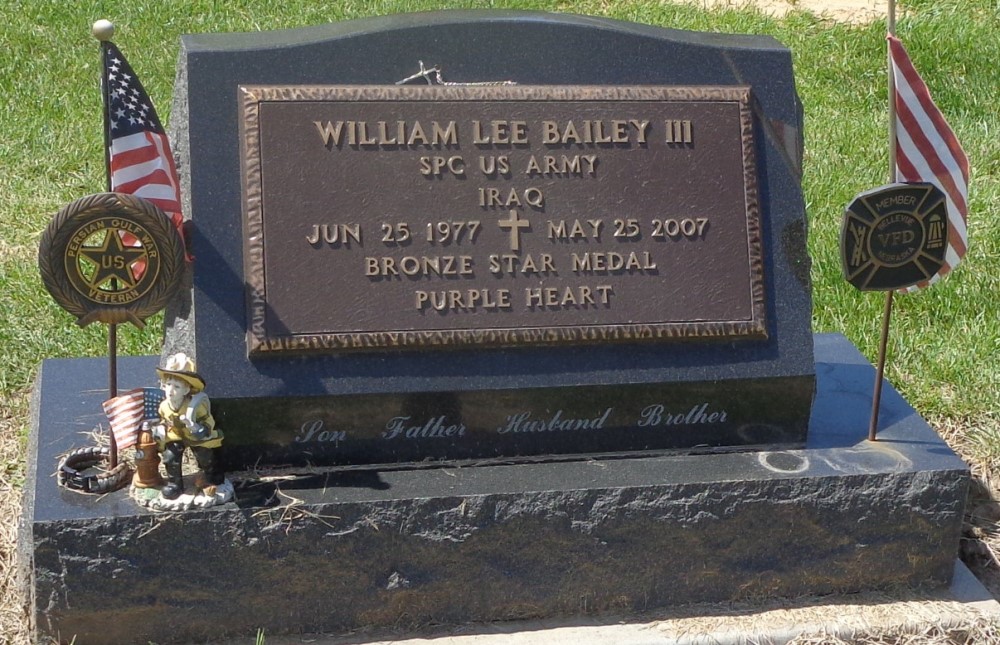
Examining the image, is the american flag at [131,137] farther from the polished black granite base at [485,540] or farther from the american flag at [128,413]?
the polished black granite base at [485,540]

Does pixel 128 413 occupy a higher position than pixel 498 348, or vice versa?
pixel 498 348

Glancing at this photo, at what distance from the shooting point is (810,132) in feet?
24.8

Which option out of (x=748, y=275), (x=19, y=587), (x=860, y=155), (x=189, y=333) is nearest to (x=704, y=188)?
(x=748, y=275)

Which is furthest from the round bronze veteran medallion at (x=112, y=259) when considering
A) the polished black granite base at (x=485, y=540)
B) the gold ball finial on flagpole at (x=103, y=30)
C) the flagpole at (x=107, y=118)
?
the polished black granite base at (x=485, y=540)

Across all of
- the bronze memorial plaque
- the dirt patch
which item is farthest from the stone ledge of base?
the dirt patch

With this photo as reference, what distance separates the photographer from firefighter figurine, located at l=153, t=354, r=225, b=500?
365 cm

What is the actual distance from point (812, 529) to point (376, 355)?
1.48 meters

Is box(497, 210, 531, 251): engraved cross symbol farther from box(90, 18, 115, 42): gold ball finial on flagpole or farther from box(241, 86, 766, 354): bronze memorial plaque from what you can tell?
box(90, 18, 115, 42): gold ball finial on flagpole

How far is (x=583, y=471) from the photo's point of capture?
404 centimetres

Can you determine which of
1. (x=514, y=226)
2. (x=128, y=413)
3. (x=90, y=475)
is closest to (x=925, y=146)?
(x=514, y=226)

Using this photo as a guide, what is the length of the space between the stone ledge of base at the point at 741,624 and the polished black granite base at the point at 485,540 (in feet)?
0.14

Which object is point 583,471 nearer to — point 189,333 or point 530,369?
point 530,369

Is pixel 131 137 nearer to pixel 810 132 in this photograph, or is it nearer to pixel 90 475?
pixel 90 475

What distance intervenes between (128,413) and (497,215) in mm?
1260
